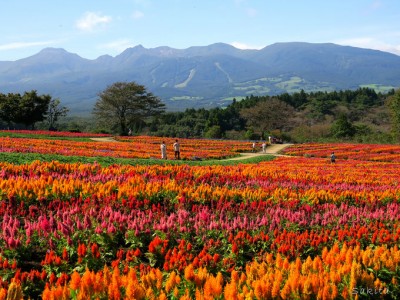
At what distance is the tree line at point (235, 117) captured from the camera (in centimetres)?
5891

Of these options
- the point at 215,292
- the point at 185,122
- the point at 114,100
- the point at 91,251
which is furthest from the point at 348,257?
the point at 185,122

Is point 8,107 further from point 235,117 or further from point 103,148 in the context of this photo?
point 235,117

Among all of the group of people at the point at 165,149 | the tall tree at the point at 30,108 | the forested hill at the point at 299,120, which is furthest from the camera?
the forested hill at the point at 299,120

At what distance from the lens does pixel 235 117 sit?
83.1 metres

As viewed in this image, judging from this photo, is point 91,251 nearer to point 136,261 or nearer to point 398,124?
point 136,261

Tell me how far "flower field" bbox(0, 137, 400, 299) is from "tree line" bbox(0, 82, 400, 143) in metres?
52.8

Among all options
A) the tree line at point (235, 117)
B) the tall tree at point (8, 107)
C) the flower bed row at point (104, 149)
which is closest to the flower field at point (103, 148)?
the flower bed row at point (104, 149)

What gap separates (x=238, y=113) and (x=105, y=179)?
7528 centimetres

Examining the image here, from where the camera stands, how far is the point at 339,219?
698cm

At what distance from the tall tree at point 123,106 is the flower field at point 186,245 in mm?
59922

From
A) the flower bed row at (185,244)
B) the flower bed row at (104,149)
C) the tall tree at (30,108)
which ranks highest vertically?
the tall tree at (30,108)

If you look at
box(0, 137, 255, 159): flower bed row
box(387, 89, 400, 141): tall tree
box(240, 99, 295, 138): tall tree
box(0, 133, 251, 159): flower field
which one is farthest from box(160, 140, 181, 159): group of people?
box(240, 99, 295, 138): tall tree

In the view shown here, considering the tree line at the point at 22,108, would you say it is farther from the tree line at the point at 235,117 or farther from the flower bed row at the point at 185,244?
the flower bed row at the point at 185,244

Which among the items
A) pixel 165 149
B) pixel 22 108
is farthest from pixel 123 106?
pixel 165 149
